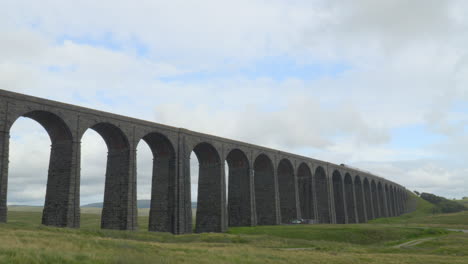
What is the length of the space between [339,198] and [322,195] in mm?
8388

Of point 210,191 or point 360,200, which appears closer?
point 210,191

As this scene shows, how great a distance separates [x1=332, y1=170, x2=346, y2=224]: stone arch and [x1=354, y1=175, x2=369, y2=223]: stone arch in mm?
10598

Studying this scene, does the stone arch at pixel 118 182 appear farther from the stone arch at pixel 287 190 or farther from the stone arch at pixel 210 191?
the stone arch at pixel 287 190

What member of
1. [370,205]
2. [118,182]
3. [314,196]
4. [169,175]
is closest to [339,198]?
[314,196]

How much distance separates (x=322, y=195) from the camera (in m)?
79.6

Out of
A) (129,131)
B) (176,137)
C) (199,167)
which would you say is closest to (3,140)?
(129,131)

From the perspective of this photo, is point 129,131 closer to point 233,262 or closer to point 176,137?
point 176,137

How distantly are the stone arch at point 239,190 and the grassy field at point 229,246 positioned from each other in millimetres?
5622

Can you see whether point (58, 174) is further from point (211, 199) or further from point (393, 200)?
point (393, 200)

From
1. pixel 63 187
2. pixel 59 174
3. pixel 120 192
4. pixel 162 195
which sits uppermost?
pixel 59 174

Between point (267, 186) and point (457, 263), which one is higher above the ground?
point (267, 186)

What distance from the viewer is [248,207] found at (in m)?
57.4

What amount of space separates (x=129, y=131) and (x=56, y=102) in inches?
325

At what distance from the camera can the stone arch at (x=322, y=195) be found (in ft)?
258
